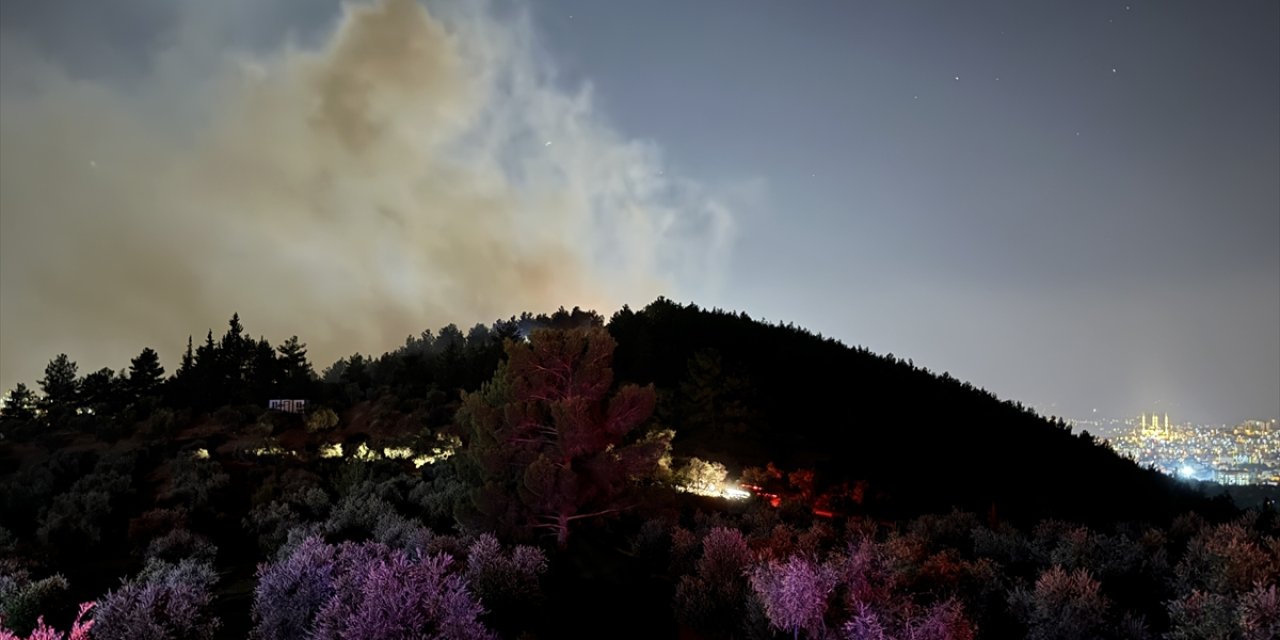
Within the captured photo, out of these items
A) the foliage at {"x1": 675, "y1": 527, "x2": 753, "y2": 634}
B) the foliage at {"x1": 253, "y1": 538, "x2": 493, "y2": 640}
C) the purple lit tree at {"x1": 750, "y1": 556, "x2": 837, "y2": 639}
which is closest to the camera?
the foliage at {"x1": 253, "y1": 538, "x2": 493, "y2": 640}

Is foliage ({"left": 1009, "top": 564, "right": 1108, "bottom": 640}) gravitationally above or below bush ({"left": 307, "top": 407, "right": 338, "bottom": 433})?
below

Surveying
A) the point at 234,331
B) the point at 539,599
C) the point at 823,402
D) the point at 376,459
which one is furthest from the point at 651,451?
the point at 234,331

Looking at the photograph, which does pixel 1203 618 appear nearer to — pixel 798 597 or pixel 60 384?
pixel 798 597

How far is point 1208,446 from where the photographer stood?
438 feet

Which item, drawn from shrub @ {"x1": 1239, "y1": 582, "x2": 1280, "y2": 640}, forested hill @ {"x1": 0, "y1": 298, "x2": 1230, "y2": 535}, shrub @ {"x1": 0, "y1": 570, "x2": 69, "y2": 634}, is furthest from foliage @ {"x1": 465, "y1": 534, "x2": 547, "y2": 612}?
forested hill @ {"x1": 0, "y1": 298, "x2": 1230, "y2": 535}

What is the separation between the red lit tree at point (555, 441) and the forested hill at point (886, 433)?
18.9 metres

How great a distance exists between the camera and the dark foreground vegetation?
1091cm

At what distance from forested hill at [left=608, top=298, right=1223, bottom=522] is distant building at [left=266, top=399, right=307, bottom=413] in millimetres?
22204

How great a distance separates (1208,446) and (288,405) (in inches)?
6145

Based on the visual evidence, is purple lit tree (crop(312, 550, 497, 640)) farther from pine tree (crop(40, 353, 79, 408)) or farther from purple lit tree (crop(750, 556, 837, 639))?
pine tree (crop(40, 353, 79, 408))

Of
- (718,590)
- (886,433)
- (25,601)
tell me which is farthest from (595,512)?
(886,433)

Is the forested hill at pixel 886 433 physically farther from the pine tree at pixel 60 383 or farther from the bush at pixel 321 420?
the pine tree at pixel 60 383

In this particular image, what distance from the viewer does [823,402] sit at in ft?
164

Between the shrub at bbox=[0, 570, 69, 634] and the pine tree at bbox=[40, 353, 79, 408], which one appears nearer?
the shrub at bbox=[0, 570, 69, 634]
